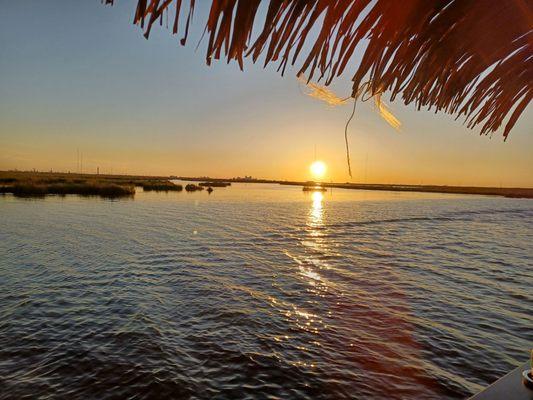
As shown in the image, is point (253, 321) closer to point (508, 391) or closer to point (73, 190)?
point (508, 391)

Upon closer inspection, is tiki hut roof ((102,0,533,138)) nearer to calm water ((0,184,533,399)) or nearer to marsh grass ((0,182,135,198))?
calm water ((0,184,533,399))

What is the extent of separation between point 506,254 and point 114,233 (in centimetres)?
2306

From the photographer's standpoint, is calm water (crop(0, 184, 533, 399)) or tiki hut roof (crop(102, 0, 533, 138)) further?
calm water (crop(0, 184, 533, 399))

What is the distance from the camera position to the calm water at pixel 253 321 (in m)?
6.21

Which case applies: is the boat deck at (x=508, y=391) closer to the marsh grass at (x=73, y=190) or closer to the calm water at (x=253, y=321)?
the calm water at (x=253, y=321)

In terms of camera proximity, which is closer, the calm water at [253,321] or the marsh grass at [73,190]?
the calm water at [253,321]

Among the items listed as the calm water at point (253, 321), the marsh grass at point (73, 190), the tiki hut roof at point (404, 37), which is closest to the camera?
the tiki hut roof at point (404, 37)

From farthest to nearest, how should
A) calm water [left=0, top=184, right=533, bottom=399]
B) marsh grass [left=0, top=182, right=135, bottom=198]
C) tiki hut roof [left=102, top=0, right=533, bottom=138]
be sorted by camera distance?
marsh grass [left=0, top=182, right=135, bottom=198], calm water [left=0, top=184, right=533, bottom=399], tiki hut roof [left=102, top=0, right=533, bottom=138]

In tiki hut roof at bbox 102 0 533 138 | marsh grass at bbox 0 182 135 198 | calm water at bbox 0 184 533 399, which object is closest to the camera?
tiki hut roof at bbox 102 0 533 138

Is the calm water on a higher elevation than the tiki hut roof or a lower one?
lower

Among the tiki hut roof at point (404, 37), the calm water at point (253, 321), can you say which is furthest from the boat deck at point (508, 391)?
the calm water at point (253, 321)

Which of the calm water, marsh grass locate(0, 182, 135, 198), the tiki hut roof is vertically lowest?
the calm water

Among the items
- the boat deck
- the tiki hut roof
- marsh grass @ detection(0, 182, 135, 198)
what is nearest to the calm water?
the boat deck

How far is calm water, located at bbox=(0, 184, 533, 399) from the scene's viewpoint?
621cm
